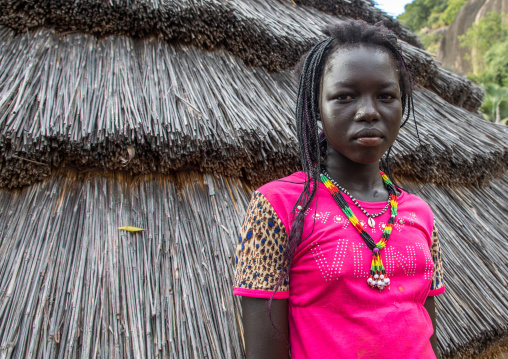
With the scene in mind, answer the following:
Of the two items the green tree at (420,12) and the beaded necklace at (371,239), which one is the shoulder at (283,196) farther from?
the green tree at (420,12)

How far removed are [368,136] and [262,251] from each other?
0.34 meters

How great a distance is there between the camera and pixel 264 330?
706 mm

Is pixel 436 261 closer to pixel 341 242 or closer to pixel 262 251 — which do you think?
pixel 341 242

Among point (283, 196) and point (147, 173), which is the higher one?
point (283, 196)

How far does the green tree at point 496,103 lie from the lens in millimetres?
12227

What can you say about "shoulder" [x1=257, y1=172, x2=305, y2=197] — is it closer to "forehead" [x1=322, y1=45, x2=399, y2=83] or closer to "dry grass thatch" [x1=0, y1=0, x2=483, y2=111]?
"forehead" [x1=322, y1=45, x2=399, y2=83]

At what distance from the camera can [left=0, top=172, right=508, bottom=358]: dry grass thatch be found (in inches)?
39.2

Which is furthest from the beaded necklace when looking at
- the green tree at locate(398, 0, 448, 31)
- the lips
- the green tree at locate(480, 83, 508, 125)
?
the green tree at locate(398, 0, 448, 31)

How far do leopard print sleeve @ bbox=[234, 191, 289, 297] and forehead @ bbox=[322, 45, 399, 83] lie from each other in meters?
0.34

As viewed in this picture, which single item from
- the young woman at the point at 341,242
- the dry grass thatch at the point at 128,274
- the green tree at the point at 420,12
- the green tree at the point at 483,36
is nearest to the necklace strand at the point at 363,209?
the young woman at the point at 341,242

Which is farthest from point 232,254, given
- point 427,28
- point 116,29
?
point 427,28

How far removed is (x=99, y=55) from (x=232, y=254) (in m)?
0.99

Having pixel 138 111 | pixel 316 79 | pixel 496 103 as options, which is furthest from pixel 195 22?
pixel 496 103

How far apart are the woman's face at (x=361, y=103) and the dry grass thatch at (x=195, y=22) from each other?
3.13 feet
